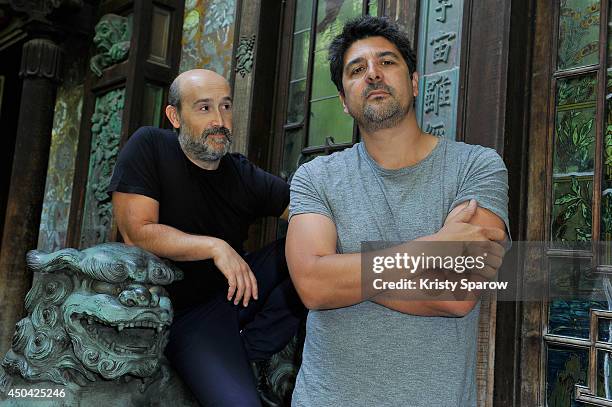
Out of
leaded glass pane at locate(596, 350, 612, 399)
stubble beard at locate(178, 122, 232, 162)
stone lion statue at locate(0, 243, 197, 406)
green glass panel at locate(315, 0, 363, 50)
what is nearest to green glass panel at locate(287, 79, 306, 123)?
green glass panel at locate(315, 0, 363, 50)

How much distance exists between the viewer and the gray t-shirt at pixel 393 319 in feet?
4.89

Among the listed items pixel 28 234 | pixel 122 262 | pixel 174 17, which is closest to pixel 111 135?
pixel 174 17

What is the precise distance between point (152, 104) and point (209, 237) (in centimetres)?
226

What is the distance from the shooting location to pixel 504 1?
7.48ft

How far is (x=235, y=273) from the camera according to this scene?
1.96 metres

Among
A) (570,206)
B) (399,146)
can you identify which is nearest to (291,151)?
(570,206)

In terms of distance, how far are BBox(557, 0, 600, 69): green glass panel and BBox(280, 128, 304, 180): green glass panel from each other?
139 centimetres

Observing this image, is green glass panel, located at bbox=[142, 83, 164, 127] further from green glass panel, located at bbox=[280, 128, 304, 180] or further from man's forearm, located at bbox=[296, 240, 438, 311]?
man's forearm, located at bbox=[296, 240, 438, 311]

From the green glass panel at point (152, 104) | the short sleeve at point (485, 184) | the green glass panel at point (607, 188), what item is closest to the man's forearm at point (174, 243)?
the short sleeve at point (485, 184)

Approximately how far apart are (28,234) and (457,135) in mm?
3840

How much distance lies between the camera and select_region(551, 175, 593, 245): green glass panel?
6.90 feet

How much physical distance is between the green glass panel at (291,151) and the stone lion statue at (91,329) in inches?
58.4

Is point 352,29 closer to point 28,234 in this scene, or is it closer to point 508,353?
point 508,353

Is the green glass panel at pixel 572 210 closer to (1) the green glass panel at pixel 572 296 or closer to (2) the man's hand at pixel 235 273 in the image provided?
(1) the green glass panel at pixel 572 296
